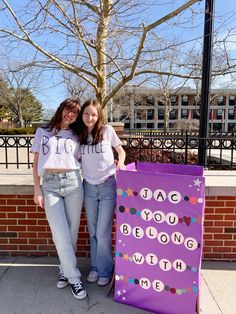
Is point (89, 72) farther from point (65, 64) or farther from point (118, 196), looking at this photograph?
point (118, 196)

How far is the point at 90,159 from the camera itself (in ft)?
8.89

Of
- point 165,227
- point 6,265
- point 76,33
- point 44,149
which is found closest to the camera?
point 165,227

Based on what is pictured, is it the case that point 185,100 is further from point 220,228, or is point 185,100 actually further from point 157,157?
point 220,228

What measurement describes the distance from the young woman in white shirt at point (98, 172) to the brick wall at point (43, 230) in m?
0.62

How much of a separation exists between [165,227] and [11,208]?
189 centimetres

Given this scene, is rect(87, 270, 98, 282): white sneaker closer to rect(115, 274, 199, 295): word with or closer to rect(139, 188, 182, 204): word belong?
rect(115, 274, 199, 295): word with

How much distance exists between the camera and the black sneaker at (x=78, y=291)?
8.88 ft

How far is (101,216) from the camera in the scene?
2791 mm

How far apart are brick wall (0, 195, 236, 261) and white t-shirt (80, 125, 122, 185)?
867 mm

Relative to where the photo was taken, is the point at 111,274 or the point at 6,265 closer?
the point at 111,274

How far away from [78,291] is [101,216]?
70cm

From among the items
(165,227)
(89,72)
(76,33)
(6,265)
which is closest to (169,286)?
(165,227)

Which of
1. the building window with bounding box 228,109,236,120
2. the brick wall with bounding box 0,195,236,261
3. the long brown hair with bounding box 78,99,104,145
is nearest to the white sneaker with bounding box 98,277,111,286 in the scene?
the brick wall with bounding box 0,195,236,261

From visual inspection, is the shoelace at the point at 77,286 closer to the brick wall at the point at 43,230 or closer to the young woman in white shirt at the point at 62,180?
the young woman in white shirt at the point at 62,180
